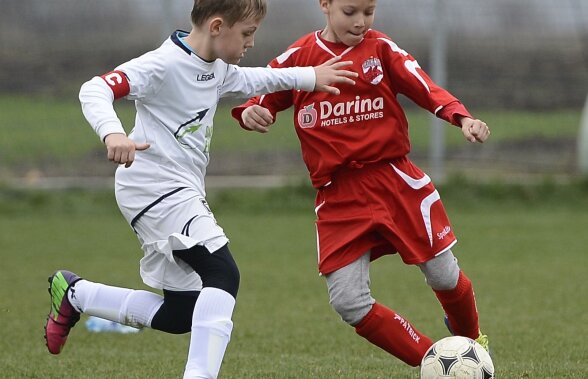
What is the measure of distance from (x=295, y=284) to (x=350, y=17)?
366 cm

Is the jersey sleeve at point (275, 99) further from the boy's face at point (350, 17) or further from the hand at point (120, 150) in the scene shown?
the hand at point (120, 150)

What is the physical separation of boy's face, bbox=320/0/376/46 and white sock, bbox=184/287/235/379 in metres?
1.28

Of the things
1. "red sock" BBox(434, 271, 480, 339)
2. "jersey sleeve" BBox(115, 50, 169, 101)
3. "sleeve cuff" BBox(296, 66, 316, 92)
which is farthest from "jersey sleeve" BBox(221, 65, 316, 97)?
"red sock" BBox(434, 271, 480, 339)

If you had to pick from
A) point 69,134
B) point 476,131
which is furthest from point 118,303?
point 69,134

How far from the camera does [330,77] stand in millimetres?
4531

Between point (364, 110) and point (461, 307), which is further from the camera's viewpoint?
point (461, 307)

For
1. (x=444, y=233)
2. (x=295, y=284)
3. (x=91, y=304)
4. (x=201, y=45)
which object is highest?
(x=201, y=45)

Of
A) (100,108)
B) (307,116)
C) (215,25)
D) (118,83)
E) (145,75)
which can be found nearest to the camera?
(100,108)

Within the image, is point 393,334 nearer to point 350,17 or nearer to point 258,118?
point 258,118

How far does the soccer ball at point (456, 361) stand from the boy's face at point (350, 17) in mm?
1338

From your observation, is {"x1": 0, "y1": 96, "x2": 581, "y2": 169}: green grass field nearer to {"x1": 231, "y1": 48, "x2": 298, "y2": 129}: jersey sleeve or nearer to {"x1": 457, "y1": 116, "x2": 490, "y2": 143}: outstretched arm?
{"x1": 231, "y1": 48, "x2": 298, "y2": 129}: jersey sleeve

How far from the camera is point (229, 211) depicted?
1194cm

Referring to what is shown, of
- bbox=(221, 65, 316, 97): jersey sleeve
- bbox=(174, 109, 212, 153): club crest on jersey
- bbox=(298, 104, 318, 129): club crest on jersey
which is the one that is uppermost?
bbox=(221, 65, 316, 97): jersey sleeve

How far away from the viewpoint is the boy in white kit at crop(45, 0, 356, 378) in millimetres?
4105
